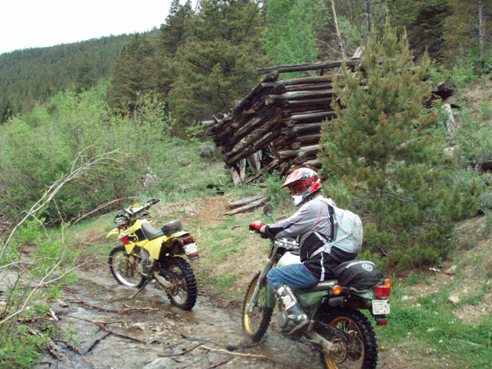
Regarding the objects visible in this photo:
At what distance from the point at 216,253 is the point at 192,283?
243cm

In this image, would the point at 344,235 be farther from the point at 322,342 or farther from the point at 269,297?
the point at 269,297

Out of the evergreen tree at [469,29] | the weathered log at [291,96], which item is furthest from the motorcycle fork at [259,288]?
the evergreen tree at [469,29]

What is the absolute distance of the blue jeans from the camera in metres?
5.16

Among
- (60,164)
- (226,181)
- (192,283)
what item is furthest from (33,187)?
(192,283)

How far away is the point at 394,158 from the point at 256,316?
2.91 m

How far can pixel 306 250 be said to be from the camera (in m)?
5.21

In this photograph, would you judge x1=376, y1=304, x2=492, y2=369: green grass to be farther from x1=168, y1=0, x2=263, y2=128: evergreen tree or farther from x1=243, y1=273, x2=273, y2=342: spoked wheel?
x1=168, y1=0, x2=263, y2=128: evergreen tree

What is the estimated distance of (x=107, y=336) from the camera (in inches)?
255

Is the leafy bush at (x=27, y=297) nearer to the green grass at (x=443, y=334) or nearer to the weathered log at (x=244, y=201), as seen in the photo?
the green grass at (x=443, y=334)

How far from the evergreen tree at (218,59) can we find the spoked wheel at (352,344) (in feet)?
69.1

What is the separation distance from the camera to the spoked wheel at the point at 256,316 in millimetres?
5939

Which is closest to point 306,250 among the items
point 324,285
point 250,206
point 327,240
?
point 327,240

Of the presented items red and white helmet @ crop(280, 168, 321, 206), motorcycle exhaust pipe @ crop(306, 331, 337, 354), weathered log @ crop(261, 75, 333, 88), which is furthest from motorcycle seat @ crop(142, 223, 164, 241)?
weathered log @ crop(261, 75, 333, 88)

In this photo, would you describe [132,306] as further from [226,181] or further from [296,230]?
[226,181]
